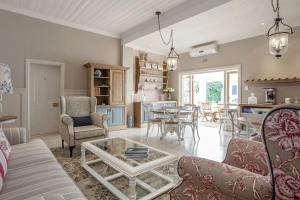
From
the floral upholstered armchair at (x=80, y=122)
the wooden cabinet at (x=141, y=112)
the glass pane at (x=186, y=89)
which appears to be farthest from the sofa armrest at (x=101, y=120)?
the glass pane at (x=186, y=89)

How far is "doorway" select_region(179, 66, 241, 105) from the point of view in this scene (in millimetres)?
6353

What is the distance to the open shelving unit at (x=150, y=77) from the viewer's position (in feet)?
21.3

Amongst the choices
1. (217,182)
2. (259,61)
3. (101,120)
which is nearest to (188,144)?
(101,120)

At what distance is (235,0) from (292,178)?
3.33 metres

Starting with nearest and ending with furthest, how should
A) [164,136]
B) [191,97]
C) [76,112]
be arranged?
[76,112] → [164,136] → [191,97]

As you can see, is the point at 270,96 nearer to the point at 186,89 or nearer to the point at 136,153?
the point at 186,89

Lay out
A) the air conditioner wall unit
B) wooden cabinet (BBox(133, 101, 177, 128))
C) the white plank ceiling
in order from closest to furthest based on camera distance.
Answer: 1. the white plank ceiling
2. the air conditioner wall unit
3. wooden cabinet (BBox(133, 101, 177, 128))

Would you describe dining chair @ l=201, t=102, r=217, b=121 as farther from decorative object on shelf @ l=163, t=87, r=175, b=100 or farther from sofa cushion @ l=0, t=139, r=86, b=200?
sofa cushion @ l=0, t=139, r=86, b=200

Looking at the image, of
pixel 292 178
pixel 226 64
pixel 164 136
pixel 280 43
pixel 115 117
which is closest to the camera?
pixel 292 178

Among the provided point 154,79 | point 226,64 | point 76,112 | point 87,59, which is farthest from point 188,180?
point 154,79

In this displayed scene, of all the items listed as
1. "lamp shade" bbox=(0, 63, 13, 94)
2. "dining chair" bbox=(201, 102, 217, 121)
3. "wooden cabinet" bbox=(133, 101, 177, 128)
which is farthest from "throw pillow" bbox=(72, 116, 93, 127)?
"dining chair" bbox=(201, 102, 217, 121)

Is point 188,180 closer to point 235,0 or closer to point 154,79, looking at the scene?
point 235,0

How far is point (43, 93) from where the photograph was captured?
4.76 metres

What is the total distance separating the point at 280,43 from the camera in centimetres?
274
